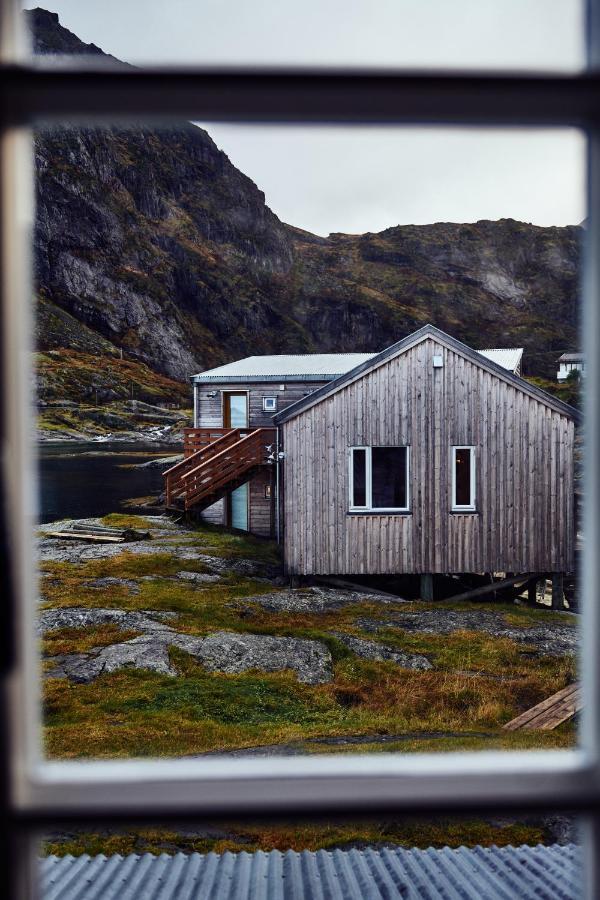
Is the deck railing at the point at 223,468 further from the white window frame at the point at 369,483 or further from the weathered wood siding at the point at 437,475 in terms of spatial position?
the white window frame at the point at 369,483

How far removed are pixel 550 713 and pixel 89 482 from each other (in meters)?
34.8

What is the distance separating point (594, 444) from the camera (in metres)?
1.22

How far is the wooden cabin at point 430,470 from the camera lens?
45.9ft

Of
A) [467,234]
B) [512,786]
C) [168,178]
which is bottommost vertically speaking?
[512,786]

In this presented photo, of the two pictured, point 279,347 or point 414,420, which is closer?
point 414,420

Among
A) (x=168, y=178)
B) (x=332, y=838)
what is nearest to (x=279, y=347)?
(x=168, y=178)

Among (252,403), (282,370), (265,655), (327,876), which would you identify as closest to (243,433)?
(252,403)

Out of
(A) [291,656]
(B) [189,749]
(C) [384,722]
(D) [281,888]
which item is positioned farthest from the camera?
(A) [291,656]

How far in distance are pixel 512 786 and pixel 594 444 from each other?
2.32 feet

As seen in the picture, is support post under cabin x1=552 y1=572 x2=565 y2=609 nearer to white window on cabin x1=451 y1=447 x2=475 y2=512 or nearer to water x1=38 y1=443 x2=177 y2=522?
white window on cabin x1=451 y1=447 x2=475 y2=512

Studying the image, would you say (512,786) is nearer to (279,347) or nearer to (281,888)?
(281,888)

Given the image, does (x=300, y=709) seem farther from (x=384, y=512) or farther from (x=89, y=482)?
(x=89, y=482)

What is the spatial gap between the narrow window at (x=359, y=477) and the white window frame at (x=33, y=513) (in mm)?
12967

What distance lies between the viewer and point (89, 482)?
38.0 m
